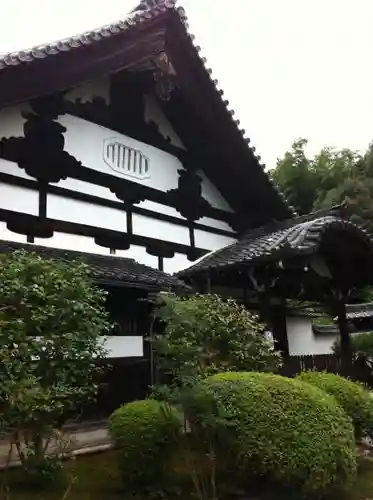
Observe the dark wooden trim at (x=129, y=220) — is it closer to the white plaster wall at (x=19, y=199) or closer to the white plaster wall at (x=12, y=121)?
the white plaster wall at (x=19, y=199)

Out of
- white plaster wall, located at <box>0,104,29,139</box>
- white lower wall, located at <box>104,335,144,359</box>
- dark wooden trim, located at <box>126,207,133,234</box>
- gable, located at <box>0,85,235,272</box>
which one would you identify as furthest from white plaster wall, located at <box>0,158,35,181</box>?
white lower wall, located at <box>104,335,144,359</box>

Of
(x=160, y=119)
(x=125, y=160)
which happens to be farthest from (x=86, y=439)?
(x=160, y=119)

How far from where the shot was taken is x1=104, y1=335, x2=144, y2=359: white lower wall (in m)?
8.40

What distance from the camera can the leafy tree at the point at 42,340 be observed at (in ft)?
12.5

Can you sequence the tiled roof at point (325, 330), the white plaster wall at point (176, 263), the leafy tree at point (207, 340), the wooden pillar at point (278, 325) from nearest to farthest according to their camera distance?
the leafy tree at point (207, 340), the white plaster wall at point (176, 263), the wooden pillar at point (278, 325), the tiled roof at point (325, 330)

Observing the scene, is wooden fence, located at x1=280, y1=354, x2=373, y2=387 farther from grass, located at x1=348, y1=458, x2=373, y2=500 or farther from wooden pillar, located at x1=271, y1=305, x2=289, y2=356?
grass, located at x1=348, y1=458, x2=373, y2=500

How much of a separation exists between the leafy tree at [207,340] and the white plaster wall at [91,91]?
16.7 ft

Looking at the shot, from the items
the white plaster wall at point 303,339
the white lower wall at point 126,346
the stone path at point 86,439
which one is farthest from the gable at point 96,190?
the white plaster wall at point 303,339

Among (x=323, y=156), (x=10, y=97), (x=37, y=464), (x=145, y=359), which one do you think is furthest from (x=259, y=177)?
(x=323, y=156)

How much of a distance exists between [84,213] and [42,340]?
5.03 metres

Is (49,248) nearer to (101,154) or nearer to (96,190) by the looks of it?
(96,190)

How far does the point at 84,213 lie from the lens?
29.5 ft

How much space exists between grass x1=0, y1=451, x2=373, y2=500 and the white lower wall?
6.69ft

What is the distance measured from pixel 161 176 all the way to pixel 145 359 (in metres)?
3.87
